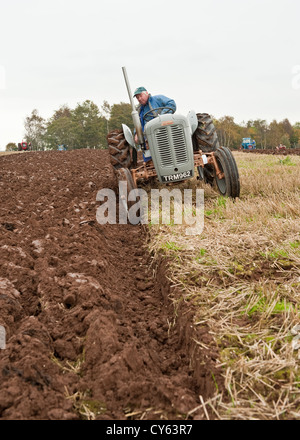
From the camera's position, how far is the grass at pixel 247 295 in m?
1.93

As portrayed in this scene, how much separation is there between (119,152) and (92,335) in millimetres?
4533

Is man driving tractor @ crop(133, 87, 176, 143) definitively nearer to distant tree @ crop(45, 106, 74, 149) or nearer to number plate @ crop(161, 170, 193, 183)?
number plate @ crop(161, 170, 193, 183)

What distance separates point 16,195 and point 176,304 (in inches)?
196

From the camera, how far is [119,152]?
659 centimetres

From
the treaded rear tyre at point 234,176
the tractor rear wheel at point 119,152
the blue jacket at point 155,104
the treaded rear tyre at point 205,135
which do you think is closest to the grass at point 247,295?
the treaded rear tyre at point 234,176

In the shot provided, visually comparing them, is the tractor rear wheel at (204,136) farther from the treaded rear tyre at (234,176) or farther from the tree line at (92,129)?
the tree line at (92,129)

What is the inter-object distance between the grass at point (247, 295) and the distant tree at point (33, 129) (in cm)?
6137

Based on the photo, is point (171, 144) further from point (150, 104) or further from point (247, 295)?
point (247, 295)

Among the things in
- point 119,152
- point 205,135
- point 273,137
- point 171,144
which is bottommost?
point 273,137

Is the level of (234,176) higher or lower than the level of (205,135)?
lower

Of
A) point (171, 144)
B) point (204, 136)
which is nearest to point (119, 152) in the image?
point (171, 144)

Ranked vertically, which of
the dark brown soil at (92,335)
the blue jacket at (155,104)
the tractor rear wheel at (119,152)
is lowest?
the dark brown soil at (92,335)

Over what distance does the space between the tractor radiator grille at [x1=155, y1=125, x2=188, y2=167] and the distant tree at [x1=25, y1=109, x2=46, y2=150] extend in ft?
195

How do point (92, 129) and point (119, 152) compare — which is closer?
point (119, 152)
